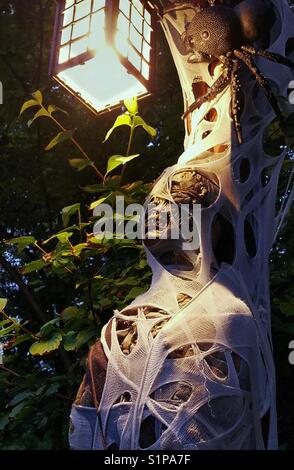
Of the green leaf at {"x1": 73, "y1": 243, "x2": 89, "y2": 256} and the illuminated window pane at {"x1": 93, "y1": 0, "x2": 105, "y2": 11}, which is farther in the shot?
the green leaf at {"x1": 73, "y1": 243, "x2": 89, "y2": 256}

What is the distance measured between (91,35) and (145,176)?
224 cm

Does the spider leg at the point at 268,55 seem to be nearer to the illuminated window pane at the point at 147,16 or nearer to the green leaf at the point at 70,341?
the illuminated window pane at the point at 147,16

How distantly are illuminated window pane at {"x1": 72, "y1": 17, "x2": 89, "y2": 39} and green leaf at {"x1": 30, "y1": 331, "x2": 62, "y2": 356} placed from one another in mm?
972

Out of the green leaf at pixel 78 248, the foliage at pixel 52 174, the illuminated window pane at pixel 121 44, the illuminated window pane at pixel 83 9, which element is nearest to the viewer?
the illuminated window pane at pixel 121 44

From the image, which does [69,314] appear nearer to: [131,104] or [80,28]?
[131,104]

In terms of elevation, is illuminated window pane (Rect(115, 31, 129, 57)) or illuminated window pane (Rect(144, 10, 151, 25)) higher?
illuminated window pane (Rect(144, 10, 151, 25))

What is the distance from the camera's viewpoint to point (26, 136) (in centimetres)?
442

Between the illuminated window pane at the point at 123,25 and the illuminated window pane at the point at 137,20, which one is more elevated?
the illuminated window pane at the point at 137,20

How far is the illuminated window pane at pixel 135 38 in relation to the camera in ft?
5.89

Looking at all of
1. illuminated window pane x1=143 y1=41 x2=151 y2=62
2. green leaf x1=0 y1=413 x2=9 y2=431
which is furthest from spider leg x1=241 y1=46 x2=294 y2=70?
green leaf x1=0 y1=413 x2=9 y2=431

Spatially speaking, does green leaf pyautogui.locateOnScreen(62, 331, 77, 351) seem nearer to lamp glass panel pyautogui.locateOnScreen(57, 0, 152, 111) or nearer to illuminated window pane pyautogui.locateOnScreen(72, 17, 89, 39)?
lamp glass panel pyautogui.locateOnScreen(57, 0, 152, 111)

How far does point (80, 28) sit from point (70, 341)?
3.51 ft

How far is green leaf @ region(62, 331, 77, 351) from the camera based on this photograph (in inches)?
86.4

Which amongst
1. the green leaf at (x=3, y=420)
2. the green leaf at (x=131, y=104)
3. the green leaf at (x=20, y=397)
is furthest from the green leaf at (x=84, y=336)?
the green leaf at (x=131, y=104)
